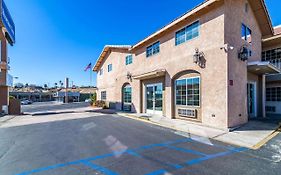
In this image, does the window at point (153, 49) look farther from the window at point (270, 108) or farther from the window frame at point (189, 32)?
the window at point (270, 108)

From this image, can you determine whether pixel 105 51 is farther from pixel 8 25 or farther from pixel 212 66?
pixel 212 66

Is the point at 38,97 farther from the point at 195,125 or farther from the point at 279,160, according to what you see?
the point at 279,160

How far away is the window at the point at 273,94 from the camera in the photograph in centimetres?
1419

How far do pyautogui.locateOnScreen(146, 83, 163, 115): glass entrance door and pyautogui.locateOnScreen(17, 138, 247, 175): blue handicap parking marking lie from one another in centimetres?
713

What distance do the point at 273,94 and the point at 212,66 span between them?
9832 millimetres

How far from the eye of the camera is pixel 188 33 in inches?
436

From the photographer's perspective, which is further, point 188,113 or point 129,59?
point 129,59

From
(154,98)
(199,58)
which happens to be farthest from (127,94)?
(199,58)

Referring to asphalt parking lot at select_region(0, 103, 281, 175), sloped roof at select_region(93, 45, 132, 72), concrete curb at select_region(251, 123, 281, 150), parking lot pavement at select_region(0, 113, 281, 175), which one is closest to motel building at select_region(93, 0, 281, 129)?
sloped roof at select_region(93, 45, 132, 72)

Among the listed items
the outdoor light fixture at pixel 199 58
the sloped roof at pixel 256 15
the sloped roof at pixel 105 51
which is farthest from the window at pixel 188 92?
the sloped roof at pixel 105 51

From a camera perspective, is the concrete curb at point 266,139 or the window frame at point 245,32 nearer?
the concrete curb at point 266,139

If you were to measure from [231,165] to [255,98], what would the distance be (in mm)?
10406

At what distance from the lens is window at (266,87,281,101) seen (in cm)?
1419

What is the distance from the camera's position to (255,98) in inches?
493
